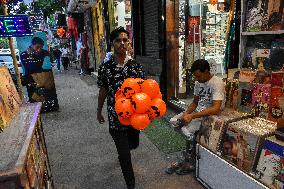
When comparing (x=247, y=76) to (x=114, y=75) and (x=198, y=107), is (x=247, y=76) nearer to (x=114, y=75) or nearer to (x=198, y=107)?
(x=198, y=107)

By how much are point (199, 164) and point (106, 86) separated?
169cm

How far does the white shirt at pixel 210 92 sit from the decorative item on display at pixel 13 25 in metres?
3.61

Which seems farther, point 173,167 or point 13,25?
point 13,25

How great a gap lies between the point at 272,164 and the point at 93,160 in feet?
10.2

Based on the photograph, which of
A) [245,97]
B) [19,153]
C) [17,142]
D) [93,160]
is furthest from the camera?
[93,160]

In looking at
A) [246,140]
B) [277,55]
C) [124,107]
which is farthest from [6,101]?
[277,55]

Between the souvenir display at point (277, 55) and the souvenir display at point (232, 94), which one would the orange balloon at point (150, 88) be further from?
the souvenir display at point (277, 55)

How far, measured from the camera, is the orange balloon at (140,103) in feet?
8.93

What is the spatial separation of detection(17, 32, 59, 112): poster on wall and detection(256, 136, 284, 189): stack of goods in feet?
22.9

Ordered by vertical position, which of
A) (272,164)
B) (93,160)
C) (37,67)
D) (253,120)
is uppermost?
(37,67)

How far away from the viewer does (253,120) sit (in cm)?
331

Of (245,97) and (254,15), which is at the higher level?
(254,15)

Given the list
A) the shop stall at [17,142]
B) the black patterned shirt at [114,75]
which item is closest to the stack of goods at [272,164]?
the black patterned shirt at [114,75]

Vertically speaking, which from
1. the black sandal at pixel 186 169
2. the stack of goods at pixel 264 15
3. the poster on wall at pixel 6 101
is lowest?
the black sandal at pixel 186 169
